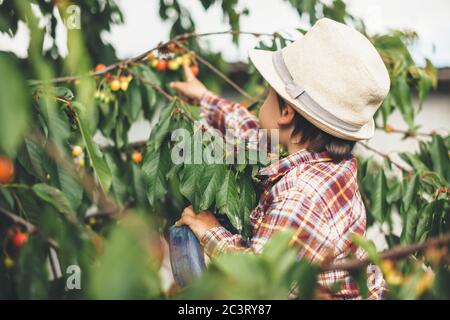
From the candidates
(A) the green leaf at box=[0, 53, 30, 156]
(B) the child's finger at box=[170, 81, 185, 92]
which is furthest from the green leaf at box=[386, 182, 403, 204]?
(A) the green leaf at box=[0, 53, 30, 156]

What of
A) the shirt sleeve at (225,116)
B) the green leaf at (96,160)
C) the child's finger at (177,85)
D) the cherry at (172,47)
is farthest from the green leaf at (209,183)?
the cherry at (172,47)

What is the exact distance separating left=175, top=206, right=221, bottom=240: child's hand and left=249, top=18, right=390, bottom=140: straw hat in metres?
0.45

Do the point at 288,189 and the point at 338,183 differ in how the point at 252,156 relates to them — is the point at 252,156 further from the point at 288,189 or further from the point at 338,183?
the point at 338,183

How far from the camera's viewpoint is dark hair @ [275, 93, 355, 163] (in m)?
1.68

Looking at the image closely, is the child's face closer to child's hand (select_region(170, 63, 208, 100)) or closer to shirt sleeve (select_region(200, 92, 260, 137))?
shirt sleeve (select_region(200, 92, 260, 137))

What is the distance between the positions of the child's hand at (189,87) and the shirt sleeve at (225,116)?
0.18 ft

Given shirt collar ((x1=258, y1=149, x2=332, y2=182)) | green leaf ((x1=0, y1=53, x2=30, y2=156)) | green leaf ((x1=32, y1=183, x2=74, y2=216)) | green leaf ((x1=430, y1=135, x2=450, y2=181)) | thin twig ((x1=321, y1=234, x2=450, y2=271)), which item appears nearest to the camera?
green leaf ((x1=0, y1=53, x2=30, y2=156))

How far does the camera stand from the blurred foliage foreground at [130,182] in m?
0.68

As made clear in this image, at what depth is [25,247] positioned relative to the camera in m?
0.80

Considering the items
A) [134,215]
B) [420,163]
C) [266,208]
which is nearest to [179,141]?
[266,208]

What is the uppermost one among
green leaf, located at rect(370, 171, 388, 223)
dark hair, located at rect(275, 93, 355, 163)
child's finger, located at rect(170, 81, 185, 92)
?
child's finger, located at rect(170, 81, 185, 92)

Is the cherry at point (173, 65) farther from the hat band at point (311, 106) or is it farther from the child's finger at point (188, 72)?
the hat band at point (311, 106)

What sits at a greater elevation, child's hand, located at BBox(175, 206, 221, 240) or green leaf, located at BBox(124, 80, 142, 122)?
green leaf, located at BBox(124, 80, 142, 122)
